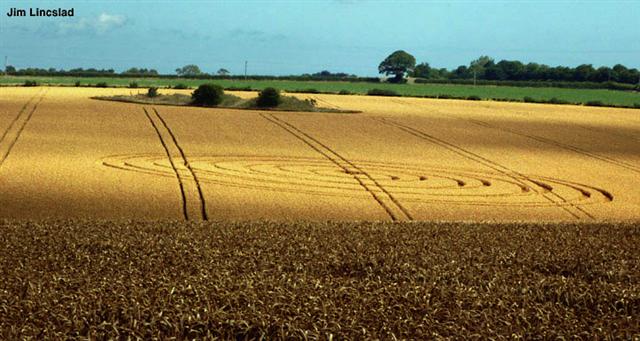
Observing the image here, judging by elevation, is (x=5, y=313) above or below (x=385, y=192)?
above

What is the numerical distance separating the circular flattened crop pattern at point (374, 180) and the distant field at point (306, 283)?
11.5 m

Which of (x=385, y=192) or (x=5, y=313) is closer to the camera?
(x=5, y=313)

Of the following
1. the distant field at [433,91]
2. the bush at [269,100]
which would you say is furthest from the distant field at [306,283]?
the distant field at [433,91]

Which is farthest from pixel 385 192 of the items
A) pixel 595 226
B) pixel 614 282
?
pixel 614 282

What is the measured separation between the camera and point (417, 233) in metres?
16.6

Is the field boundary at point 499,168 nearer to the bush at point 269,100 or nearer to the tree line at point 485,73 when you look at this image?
the bush at point 269,100

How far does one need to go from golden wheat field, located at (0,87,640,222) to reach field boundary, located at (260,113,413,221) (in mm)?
71

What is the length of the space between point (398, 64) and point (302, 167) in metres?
152

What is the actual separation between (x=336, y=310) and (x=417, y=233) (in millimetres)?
7178

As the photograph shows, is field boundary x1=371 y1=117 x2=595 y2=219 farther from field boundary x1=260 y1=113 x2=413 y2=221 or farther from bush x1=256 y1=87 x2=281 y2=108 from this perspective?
bush x1=256 y1=87 x2=281 y2=108

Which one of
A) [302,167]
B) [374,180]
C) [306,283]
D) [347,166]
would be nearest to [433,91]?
[347,166]

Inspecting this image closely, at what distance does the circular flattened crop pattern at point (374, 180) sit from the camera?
93.2ft

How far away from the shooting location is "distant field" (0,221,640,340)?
359 inches

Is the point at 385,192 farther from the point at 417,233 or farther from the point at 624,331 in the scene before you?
the point at 624,331
